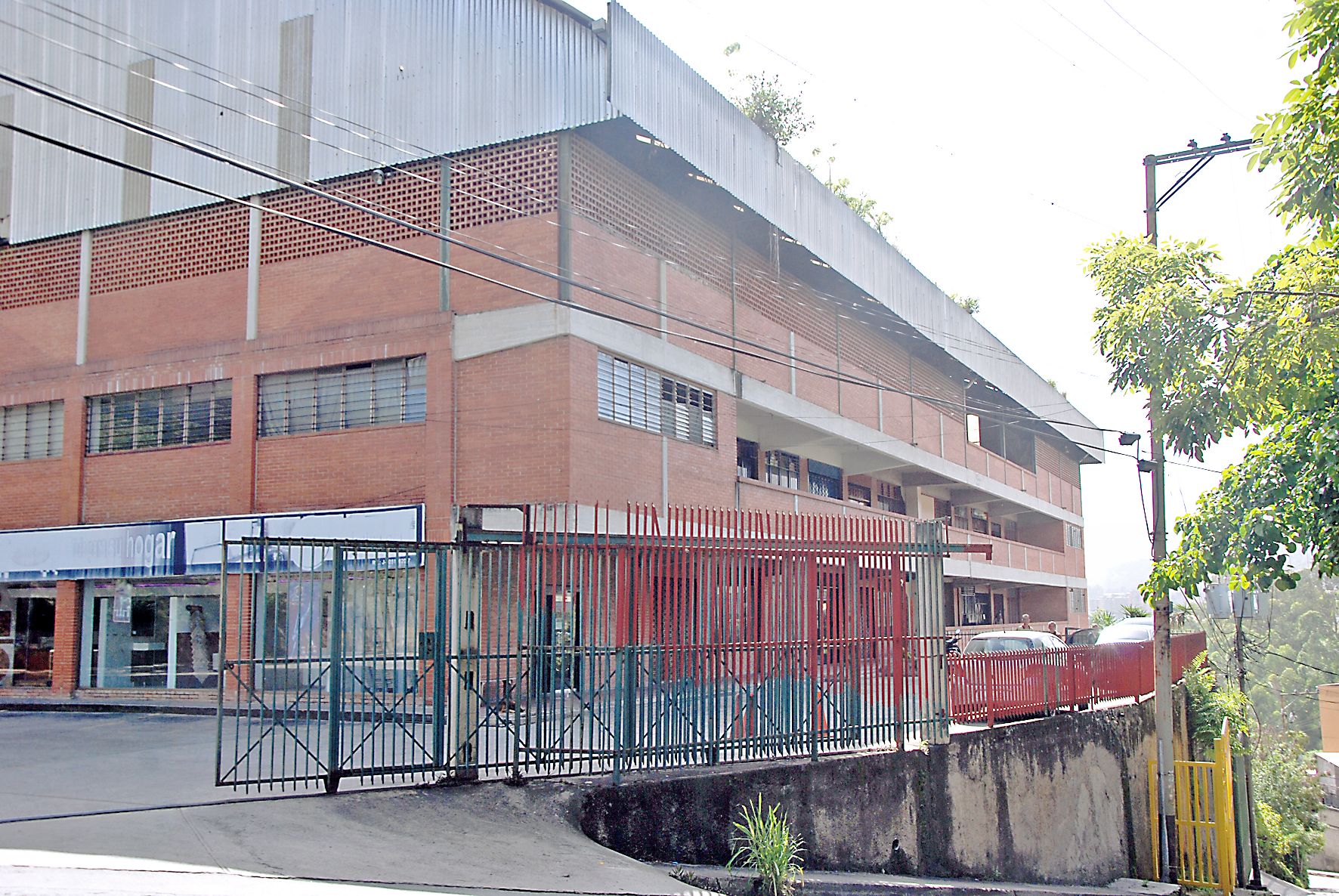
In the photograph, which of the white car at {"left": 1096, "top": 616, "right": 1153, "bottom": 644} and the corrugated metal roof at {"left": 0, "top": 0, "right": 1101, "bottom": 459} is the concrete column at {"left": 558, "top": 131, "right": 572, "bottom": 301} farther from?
the white car at {"left": 1096, "top": 616, "right": 1153, "bottom": 644}

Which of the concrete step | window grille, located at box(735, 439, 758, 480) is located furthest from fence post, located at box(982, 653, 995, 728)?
window grille, located at box(735, 439, 758, 480)

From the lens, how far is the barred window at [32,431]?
21922 millimetres

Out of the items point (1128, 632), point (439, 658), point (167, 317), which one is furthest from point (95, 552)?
point (1128, 632)

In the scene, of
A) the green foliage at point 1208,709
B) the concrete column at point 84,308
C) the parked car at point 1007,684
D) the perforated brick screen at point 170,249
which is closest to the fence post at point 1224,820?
the green foliage at point 1208,709

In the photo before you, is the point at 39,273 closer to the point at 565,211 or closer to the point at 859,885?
the point at 565,211

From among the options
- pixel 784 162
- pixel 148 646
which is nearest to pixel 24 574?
pixel 148 646

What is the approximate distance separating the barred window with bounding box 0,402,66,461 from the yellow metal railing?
2138cm

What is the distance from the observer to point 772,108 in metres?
35.6

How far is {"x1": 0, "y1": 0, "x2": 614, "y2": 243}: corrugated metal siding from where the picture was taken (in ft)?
56.9

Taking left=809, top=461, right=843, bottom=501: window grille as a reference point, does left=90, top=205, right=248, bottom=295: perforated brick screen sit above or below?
above

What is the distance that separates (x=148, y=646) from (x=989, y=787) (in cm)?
1633

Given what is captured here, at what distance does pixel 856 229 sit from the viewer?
25.7 meters

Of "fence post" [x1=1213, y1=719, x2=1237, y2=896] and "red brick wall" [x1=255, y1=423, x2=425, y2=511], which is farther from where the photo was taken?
"red brick wall" [x1=255, y1=423, x2=425, y2=511]

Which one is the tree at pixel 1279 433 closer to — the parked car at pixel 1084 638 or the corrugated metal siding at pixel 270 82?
the corrugated metal siding at pixel 270 82
